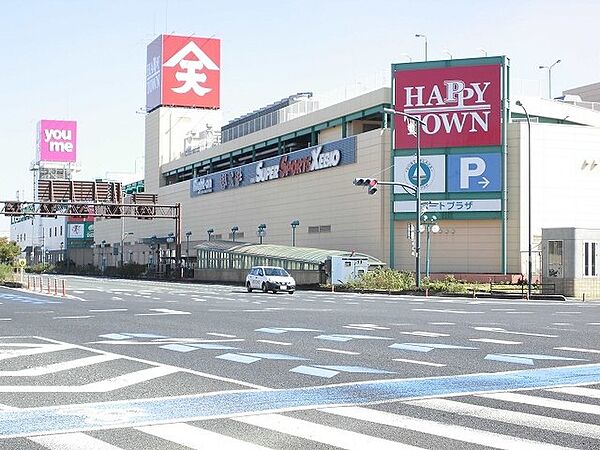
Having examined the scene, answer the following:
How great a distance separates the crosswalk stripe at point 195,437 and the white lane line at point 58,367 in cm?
483

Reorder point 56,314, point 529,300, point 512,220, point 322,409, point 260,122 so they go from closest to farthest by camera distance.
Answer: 1. point 322,409
2. point 56,314
3. point 529,300
4. point 512,220
5. point 260,122

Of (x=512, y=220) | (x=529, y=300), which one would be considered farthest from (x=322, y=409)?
(x=512, y=220)

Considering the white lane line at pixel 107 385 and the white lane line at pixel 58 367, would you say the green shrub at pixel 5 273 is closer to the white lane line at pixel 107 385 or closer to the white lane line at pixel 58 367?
the white lane line at pixel 58 367

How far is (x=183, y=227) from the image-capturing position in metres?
102

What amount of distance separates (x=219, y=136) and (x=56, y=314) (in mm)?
76363

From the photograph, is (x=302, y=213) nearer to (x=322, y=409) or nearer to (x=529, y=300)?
(x=529, y=300)

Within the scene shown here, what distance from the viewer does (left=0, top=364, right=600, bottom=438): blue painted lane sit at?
884 cm

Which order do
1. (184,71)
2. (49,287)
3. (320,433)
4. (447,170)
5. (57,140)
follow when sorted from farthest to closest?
(57,140)
(184,71)
(447,170)
(49,287)
(320,433)

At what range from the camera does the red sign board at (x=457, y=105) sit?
60156mm

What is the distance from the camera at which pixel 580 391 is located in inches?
429

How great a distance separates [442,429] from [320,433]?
3.97 ft

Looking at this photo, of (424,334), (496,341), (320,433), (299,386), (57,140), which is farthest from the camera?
(57,140)

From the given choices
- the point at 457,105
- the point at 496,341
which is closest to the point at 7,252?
the point at 457,105

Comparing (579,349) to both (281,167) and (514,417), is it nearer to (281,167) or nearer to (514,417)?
(514,417)
